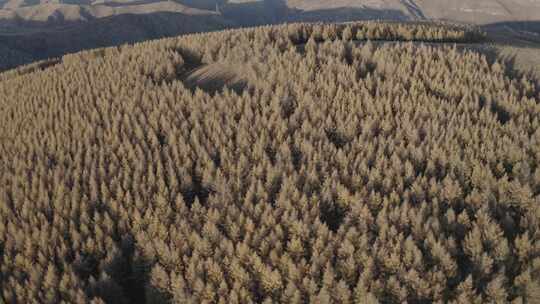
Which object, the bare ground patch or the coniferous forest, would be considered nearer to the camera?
the coniferous forest

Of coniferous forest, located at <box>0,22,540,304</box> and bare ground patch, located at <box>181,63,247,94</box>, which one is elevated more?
bare ground patch, located at <box>181,63,247,94</box>

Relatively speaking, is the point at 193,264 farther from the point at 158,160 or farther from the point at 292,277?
the point at 158,160

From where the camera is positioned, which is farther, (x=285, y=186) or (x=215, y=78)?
(x=215, y=78)

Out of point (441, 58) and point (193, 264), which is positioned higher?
point (441, 58)

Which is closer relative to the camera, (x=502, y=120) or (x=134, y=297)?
(x=134, y=297)

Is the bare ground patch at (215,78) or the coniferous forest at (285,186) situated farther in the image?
the bare ground patch at (215,78)

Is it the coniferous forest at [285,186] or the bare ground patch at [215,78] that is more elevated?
the bare ground patch at [215,78]

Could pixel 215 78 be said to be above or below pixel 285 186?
above

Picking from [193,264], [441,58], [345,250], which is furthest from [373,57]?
[193,264]
